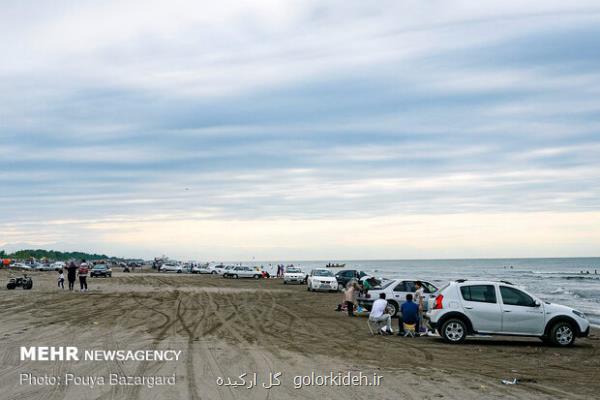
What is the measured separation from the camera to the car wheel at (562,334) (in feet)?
56.9

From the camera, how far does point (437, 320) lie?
1769 centimetres

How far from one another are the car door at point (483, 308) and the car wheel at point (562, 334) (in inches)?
56.6

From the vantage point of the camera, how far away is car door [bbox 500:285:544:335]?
56.7 ft

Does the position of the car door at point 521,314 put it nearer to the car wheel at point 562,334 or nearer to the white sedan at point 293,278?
the car wheel at point 562,334

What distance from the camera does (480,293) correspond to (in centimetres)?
1764

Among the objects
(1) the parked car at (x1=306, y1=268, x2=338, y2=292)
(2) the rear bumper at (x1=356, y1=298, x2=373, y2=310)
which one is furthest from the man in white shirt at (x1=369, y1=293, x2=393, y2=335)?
(1) the parked car at (x1=306, y1=268, x2=338, y2=292)

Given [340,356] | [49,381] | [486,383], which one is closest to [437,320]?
[340,356]

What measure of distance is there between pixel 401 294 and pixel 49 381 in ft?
54.7

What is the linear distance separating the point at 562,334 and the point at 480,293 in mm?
2344

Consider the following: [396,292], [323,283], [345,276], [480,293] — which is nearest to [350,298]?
[396,292]

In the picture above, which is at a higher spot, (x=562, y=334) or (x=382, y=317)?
(x=382, y=317)

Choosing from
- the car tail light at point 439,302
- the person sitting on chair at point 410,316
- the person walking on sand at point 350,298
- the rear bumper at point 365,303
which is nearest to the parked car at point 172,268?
the person walking on sand at point 350,298

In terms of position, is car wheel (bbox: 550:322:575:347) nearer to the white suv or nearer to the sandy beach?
the white suv

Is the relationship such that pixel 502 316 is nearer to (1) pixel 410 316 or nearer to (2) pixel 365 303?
(1) pixel 410 316
